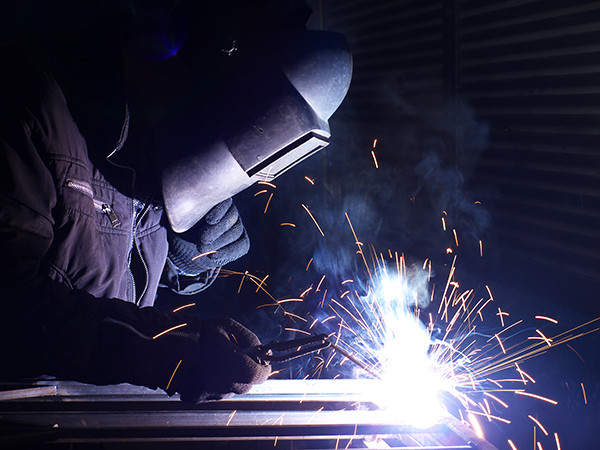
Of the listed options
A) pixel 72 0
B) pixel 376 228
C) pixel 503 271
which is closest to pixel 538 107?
pixel 503 271

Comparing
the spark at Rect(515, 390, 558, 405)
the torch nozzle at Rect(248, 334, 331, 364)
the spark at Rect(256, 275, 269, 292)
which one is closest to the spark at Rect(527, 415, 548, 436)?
the spark at Rect(515, 390, 558, 405)

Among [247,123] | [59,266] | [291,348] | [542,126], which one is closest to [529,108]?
[542,126]

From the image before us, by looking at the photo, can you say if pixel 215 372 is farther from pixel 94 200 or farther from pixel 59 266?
pixel 94 200

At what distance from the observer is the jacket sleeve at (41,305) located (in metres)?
1.33

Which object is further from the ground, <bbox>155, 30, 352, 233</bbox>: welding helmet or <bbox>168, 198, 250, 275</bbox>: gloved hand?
<bbox>155, 30, 352, 233</bbox>: welding helmet

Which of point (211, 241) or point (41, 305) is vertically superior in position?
point (211, 241)

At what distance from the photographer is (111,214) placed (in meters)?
1.70

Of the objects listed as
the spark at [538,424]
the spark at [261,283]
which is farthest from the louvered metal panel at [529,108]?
the spark at [261,283]

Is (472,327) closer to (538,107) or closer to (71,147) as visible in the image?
(538,107)

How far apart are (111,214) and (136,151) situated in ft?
0.90

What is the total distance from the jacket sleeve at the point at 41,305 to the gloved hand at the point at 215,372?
0.05 meters

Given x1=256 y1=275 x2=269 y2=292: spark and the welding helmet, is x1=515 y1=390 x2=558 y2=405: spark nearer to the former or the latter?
the welding helmet

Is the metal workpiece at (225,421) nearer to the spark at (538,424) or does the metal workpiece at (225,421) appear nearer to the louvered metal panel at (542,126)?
the spark at (538,424)

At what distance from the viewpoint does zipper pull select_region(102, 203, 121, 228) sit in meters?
1.68
